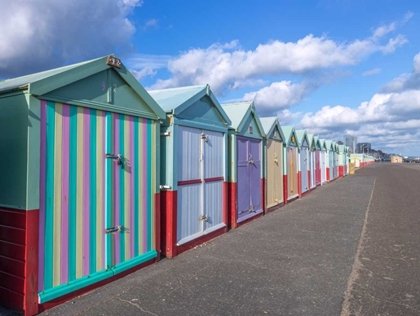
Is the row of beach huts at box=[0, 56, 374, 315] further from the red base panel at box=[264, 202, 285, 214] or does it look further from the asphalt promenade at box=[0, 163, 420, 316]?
the red base panel at box=[264, 202, 285, 214]

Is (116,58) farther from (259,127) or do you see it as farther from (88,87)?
(259,127)

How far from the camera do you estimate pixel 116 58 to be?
4.78m

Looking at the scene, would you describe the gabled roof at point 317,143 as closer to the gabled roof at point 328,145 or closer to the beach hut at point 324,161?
the beach hut at point 324,161

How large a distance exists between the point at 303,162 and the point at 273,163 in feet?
17.9

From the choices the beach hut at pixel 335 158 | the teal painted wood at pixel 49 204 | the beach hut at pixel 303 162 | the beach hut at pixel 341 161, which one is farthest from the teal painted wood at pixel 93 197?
the beach hut at pixel 341 161

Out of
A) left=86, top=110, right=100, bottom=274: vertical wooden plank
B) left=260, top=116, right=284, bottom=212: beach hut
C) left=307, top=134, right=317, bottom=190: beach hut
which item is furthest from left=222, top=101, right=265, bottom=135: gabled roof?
left=307, top=134, right=317, bottom=190: beach hut

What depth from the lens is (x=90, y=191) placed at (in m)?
4.49

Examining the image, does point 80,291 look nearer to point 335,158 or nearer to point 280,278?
point 280,278

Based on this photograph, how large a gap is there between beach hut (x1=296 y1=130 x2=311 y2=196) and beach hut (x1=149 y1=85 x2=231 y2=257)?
8.86m

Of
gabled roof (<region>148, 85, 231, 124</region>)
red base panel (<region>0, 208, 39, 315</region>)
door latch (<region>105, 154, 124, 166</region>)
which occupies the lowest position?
red base panel (<region>0, 208, 39, 315</region>)

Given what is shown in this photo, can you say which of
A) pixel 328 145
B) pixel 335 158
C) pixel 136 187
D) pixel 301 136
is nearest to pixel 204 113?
pixel 136 187

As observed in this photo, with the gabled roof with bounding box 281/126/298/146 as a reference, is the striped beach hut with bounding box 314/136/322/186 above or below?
below

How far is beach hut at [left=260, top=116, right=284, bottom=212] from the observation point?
37.0 feet

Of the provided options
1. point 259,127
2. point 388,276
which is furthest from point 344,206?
point 388,276
